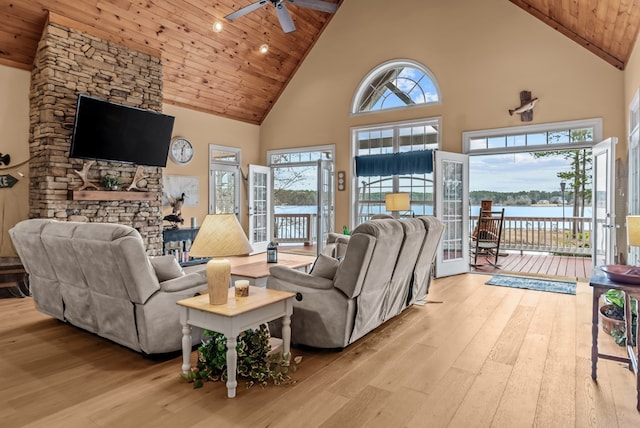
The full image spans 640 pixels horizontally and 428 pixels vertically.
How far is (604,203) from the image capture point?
4.92 metres

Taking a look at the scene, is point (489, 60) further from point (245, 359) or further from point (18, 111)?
point (18, 111)

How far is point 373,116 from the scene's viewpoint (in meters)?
7.41

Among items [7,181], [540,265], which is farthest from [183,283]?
[540,265]

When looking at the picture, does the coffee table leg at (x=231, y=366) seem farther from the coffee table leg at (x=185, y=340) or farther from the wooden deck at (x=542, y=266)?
the wooden deck at (x=542, y=266)

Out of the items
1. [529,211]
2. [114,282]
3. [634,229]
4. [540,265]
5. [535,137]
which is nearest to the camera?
[634,229]

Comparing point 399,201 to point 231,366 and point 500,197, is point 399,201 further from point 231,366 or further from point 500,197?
point 500,197

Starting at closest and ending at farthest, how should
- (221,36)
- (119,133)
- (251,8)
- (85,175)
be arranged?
(251,8) → (85,175) → (119,133) → (221,36)

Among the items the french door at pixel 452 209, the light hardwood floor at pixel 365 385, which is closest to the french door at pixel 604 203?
the light hardwood floor at pixel 365 385

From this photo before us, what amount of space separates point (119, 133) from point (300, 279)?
13.5 ft

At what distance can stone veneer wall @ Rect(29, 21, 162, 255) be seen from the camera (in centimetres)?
509

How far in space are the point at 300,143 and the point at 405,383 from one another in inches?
251

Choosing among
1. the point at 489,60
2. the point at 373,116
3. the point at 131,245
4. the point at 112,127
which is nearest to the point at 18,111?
the point at 112,127

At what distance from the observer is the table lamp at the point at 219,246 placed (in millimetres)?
2438

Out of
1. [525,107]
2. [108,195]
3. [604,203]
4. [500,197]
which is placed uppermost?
[525,107]
